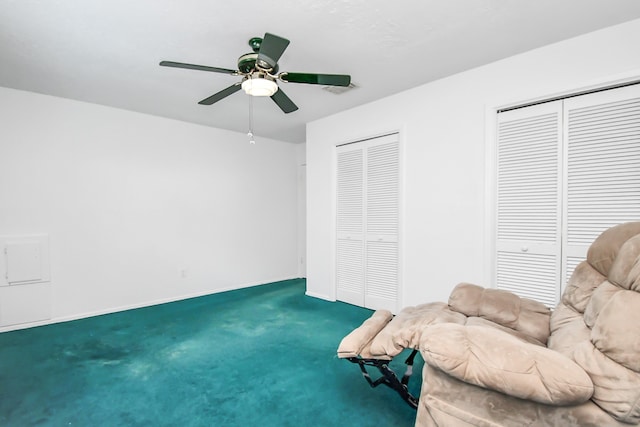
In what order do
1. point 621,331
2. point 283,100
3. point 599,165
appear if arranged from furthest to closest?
point 283,100, point 599,165, point 621,331

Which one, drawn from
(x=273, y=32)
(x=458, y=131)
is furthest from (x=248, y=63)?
(x=458, y=131)

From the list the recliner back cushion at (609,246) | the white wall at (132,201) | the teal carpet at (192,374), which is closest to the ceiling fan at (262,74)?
the recliner back cushion at (609,246)

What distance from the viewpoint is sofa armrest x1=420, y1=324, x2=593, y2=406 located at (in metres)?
1.08

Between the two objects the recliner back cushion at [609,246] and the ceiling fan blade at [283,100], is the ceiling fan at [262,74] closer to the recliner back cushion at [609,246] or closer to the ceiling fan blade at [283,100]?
the ceiling fan blade at [283,100]

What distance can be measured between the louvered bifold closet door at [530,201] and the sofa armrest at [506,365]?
1.68 m

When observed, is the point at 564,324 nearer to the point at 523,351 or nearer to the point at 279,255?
the point at 523,351

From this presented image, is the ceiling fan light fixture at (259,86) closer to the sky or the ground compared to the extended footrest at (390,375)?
closer to the sky

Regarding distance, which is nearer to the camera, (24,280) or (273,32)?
(273,32)

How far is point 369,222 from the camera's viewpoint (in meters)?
3.91

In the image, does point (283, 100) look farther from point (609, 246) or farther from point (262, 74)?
point (609, 246)

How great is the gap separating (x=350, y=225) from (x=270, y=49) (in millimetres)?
2583

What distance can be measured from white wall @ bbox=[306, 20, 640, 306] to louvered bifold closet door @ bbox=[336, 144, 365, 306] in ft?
1.50

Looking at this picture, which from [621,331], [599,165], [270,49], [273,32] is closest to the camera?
[621,331]

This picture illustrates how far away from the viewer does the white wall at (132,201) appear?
340 cm
